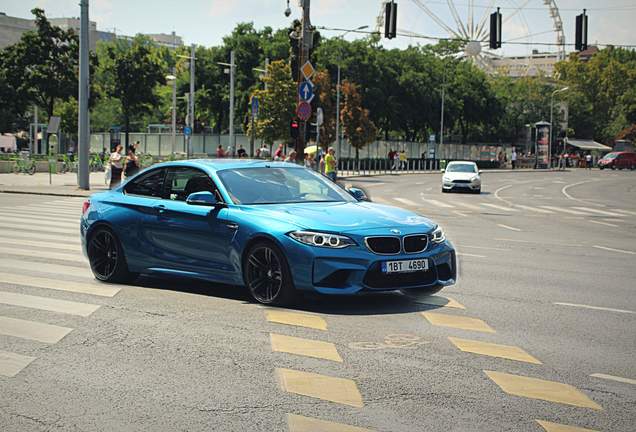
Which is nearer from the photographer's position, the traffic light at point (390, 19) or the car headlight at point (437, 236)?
the car headlight at point (437, 236)

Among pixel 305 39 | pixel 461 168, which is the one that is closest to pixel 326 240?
pixel 305 39

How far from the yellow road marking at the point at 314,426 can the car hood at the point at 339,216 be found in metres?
3.53

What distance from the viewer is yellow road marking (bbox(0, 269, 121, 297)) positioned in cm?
986

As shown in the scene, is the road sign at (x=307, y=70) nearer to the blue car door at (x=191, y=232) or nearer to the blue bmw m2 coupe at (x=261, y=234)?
the blue bmw m2 coupe at (x=261, y=234)

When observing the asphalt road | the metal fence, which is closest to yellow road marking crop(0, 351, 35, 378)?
the asphalt road

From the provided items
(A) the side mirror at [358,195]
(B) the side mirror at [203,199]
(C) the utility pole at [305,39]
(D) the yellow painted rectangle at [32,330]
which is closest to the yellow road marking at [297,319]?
(B) the side mirror at [203,199]

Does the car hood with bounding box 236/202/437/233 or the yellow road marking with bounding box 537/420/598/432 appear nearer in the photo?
the yellow road marking with bounding box 537/420/598/432

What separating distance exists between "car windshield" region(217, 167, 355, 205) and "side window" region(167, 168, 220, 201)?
20 centimetres

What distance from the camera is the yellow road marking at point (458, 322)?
8.06 m

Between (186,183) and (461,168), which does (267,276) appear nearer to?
(186,183)

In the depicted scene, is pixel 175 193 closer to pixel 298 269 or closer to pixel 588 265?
pixel 298 269

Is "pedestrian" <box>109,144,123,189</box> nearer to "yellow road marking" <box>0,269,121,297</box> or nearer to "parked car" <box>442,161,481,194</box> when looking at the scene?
"parked car" <box>442,161,481,194</box>

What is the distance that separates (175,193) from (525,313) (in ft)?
12.8

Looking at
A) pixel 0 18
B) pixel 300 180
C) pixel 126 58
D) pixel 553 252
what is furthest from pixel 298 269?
pixel 0 18
